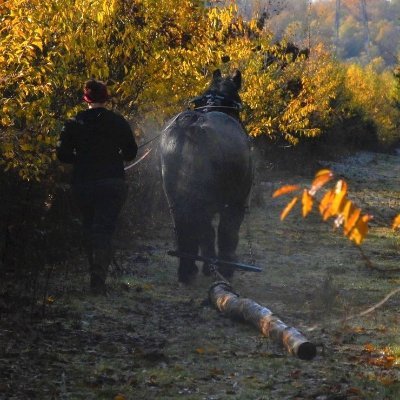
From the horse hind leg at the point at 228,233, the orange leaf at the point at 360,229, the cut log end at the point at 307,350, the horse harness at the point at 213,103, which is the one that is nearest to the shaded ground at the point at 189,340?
the cut log end at the point at 307,350

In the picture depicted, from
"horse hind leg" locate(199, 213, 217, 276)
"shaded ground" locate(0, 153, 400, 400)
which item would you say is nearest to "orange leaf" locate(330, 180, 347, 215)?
"shaded ground" locate(0, 153, 400, 400)

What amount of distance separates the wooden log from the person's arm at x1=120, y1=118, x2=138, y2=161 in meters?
1.48

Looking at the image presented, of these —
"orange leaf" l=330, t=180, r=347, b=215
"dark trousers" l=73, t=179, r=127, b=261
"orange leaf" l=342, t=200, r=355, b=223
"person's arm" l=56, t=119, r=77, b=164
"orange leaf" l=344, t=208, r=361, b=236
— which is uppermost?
"orange leaf" l=330, t=180, r=347, b=215

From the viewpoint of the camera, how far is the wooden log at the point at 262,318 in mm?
6039

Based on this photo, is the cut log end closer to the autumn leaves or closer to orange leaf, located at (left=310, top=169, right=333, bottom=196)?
the autumn leaves

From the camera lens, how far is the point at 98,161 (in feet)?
26.1

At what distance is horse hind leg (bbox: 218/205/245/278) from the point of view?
9453 mm

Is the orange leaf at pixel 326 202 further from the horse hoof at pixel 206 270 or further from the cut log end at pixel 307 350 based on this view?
the horse hoof at pixel 206 270

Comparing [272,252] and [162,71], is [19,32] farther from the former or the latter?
[272,252]

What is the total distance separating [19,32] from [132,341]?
8.01 ft

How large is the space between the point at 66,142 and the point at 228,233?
2.45m

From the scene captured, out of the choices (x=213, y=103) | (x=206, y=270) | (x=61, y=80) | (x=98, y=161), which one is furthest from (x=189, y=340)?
(x=213, y=103)

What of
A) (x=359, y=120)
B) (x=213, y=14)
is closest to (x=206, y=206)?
(x=213, y=14)

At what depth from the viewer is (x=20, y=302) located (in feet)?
22.7
